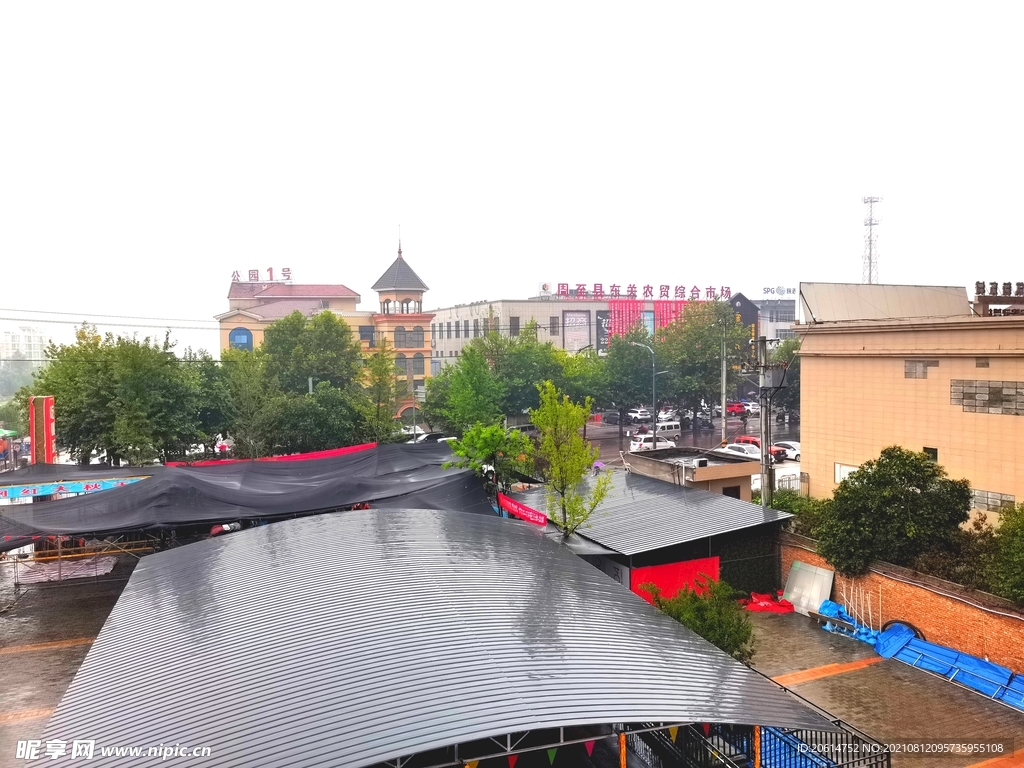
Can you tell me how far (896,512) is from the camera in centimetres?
1461

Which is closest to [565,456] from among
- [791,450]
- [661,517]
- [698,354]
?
[661,517]

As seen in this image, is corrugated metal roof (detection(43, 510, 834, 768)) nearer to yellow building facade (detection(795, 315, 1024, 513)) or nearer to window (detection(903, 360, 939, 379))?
yellow building facade (detection(795, 315, 1024, 513))

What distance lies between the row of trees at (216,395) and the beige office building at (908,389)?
64.9 feet

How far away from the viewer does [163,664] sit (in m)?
8.40

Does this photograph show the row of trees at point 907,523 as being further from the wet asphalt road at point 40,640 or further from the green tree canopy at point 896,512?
the wet asphalt road at point 40,640

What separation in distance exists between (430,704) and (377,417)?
27125 millimetres

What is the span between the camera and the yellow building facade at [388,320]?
181 feet

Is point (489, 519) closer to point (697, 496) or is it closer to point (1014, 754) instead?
point (697, 496)

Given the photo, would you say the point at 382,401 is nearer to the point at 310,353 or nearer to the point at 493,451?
the point at 310,353

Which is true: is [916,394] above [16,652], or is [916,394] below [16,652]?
above

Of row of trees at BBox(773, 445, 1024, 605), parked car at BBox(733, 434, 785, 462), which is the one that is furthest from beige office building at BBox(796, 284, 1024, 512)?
parked car at BBox(733, 434, 785, 462)

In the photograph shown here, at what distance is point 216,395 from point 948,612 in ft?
99.8

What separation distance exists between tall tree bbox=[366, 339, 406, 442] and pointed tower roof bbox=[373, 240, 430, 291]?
21.7 m

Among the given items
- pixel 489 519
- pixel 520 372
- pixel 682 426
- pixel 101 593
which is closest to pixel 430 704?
pixel 489 519
